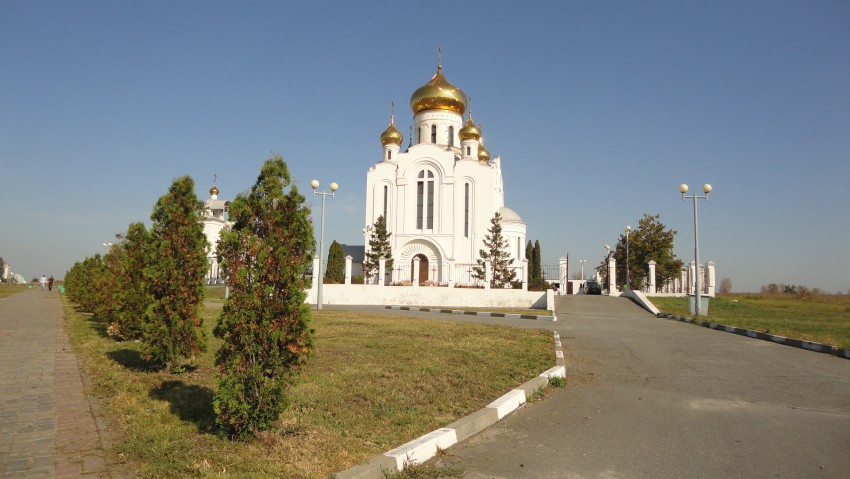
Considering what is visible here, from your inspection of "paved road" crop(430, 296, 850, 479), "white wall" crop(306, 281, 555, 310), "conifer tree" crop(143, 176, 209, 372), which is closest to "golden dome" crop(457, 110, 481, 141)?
"white wall" crop(306, 281, 555, 310)

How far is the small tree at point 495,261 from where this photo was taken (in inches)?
1224

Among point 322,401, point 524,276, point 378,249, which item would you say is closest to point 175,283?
point 322,401

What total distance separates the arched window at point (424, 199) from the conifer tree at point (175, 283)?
30758mm

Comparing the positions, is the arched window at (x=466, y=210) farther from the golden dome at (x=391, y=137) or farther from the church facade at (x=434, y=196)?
the golden dome at (x=391, y=137)

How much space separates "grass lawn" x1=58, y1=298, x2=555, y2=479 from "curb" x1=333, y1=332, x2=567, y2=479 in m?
0.15

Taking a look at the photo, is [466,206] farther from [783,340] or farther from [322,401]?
[322,401]

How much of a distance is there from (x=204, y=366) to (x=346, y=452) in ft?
14.9

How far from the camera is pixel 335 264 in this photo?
38.9m

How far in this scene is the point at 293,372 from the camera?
4.39m

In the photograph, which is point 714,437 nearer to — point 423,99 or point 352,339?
point 352,339

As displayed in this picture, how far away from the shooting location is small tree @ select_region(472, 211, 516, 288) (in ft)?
102

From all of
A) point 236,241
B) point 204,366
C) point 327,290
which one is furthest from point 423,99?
point 236,241

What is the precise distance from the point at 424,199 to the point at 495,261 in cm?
762

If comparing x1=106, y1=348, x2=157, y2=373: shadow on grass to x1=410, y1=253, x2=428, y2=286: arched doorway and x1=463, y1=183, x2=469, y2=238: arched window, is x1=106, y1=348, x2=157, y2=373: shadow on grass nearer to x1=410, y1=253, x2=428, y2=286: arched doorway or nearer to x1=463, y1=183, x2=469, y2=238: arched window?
x1=410, y1=253, x2=428, y2=286: arched doorway
